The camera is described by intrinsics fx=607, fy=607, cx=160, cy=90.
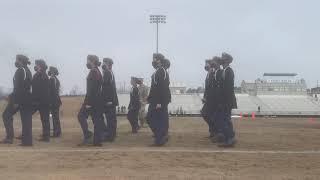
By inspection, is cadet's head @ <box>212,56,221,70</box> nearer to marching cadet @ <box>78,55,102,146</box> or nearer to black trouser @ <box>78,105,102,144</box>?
marching cadet @ <box>78,55,102,146</box>

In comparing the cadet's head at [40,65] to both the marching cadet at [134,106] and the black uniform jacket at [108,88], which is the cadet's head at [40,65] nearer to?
the black uniform jacket at [108,88]

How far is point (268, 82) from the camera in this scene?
83.6 m

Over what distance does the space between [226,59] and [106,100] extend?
2712mm

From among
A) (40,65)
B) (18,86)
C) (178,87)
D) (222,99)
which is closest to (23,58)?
(18,86)

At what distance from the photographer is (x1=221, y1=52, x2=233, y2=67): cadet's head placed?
12.4 metres

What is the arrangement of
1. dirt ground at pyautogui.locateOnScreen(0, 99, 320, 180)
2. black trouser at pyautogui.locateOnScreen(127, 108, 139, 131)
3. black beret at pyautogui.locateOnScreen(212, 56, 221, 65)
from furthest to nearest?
black trouser at pyautogui.locateOnScreen(127, 108, 139, 131) < black beret at pyautogui.locateOnScreen(212, 56, 221, 65) < dirt ground at pyautogui.locateOnScreen(0, 99, 320, 180)

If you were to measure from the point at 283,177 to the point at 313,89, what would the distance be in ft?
301

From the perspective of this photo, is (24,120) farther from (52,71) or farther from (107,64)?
(52,71)

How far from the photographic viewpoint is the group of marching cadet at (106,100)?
12.2m

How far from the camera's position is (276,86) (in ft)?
272

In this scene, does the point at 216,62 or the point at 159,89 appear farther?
the point at 216,62

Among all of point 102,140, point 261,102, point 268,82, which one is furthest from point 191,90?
point 102,140

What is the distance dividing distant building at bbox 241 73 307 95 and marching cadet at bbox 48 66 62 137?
65.4 metres

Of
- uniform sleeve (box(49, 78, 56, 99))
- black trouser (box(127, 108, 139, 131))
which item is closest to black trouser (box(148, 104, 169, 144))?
uniform sleeve (box(49, 78, 56, 99))
